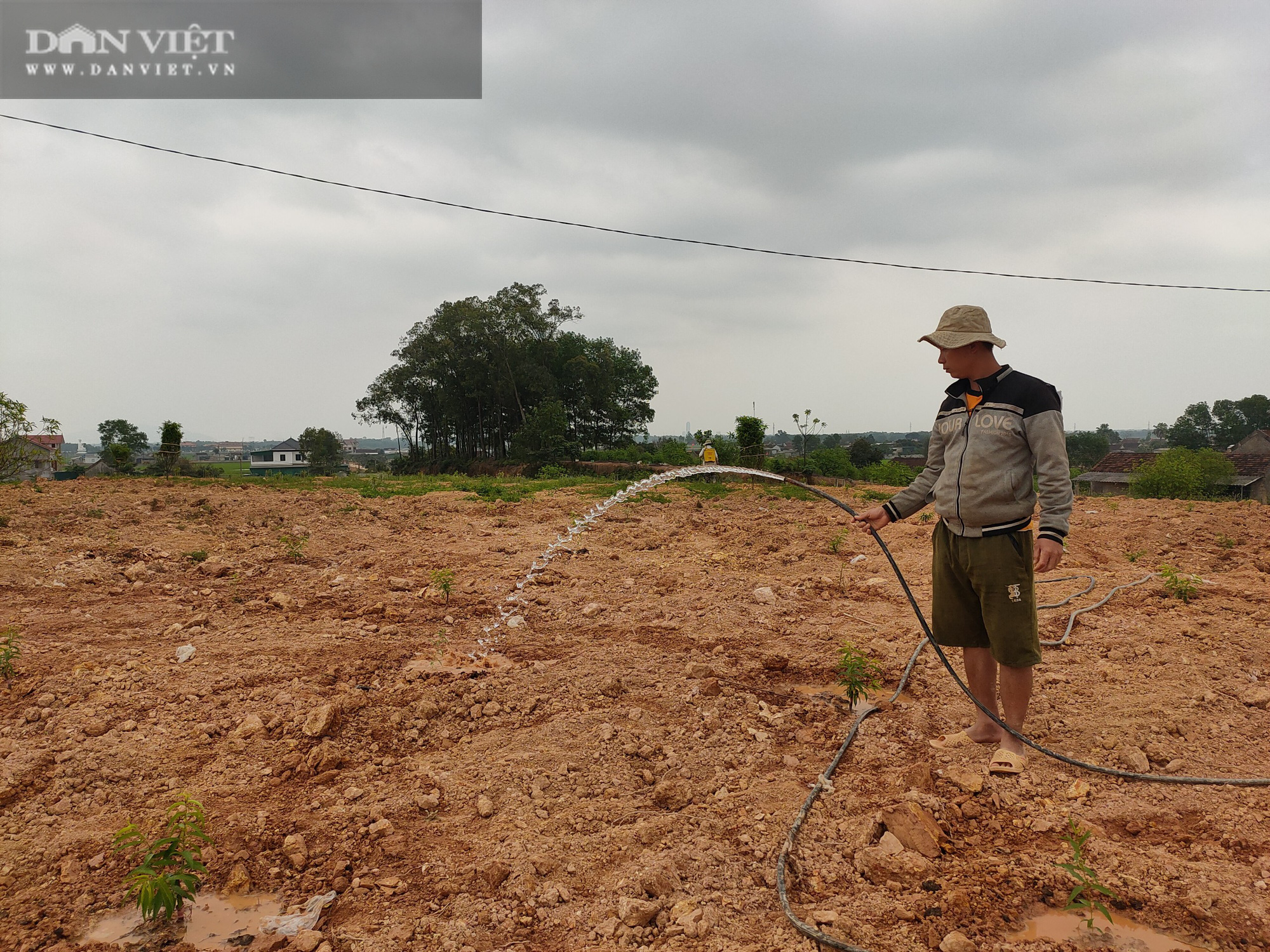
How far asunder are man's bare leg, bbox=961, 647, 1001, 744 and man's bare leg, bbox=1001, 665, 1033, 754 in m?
0.12

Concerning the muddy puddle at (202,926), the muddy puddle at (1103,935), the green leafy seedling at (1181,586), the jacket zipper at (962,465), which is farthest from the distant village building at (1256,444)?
the muddy puddle at (202,926)

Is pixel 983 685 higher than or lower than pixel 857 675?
higher

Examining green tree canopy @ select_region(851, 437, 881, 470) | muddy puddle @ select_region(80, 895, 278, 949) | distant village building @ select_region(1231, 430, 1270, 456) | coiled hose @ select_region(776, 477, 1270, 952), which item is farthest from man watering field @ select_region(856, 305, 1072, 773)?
distant village building @ select_region(1231, 430, 1270, 456)

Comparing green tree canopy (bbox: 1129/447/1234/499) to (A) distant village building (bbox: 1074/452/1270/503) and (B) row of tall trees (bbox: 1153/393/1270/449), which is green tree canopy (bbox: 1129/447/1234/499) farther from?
(B) row of tall trees (bbox: 1153/393/1270/449)

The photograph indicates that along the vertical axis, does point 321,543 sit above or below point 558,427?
below

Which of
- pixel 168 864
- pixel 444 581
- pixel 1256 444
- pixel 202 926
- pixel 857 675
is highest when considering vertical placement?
pixel 1256 444

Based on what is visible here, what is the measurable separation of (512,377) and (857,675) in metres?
29.5

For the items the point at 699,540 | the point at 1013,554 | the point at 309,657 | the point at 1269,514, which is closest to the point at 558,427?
the point at 699,540

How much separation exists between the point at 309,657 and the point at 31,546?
15.2 feet

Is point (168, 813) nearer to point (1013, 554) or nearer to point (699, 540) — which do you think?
point (1013, 554)

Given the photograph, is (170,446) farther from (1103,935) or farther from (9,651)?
(1103,935)

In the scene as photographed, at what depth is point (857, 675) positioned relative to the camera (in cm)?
384

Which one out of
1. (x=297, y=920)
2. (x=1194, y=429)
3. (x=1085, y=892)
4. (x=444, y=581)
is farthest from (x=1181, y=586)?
(x=1194, y=429)

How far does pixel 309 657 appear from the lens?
13.9 feet
